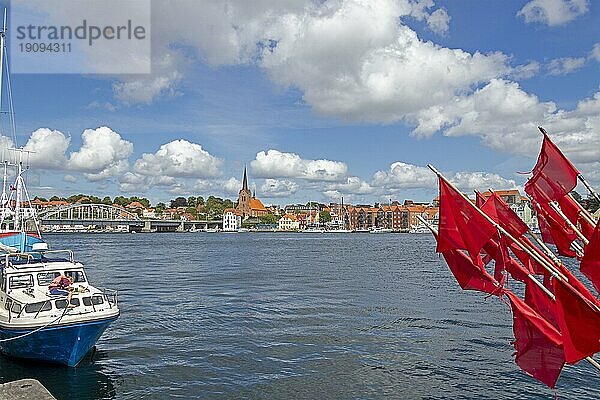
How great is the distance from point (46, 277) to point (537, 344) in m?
19.0

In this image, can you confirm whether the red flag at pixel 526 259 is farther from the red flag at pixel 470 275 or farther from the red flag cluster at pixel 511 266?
the red flag at pixel 470 275

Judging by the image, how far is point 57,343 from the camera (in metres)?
19.6

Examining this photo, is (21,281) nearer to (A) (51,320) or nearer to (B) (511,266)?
→ (A) (51,320)

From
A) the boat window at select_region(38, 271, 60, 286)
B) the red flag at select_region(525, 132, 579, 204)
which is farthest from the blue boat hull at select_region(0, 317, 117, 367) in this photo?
the red flag at select_region(525, 132, 579, 204)

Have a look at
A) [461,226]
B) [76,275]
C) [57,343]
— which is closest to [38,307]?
[57,343]

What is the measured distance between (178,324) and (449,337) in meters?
13.4

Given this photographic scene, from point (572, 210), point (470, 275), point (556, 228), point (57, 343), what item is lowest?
point (57, 343)

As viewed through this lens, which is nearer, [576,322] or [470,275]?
[576,322]

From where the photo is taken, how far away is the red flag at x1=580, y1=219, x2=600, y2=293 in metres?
7.73

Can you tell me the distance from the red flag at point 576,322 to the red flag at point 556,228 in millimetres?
3351

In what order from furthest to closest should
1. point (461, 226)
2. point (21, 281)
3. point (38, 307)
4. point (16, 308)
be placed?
point (21, 281)
point (16, 308)
point (38, 307)
point (461, 226)

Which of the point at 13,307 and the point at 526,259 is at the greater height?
the point at 526,259

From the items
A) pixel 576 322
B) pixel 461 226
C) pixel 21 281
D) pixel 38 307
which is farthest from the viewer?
pixel 21 281

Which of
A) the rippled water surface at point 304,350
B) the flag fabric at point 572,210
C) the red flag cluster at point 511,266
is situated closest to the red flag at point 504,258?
the red flag cluster at point 511,266
